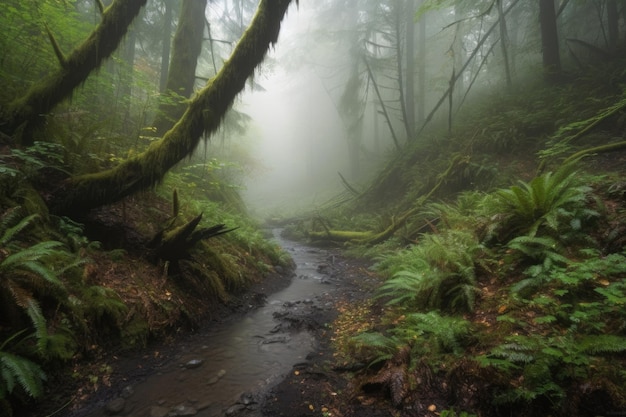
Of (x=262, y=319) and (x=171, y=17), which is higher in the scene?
(x=171, y=17)

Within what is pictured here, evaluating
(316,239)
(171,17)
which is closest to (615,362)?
(316,239)

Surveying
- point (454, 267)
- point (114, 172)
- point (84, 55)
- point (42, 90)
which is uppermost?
point (84, 55)

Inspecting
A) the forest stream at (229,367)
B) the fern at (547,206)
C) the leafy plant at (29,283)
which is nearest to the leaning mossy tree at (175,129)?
the leafy plant at (29,283)

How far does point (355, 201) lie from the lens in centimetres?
1662

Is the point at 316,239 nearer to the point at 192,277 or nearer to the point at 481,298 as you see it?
the point at 192,277

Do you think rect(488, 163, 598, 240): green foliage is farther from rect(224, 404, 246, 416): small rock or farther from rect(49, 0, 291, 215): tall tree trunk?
rect(49, 0, 291, 215): tall tree trunk

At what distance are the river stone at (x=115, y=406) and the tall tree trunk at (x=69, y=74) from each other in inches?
193

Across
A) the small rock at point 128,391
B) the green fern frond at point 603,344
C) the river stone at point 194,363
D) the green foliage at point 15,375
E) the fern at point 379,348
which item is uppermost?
the green fern frond at point 603,344

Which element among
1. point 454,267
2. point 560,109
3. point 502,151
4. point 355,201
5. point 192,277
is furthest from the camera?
point 355,201

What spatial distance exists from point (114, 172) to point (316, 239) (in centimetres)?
951

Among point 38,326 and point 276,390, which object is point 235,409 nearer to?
point 276,390

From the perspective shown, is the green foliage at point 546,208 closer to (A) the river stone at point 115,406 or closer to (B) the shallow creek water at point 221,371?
(B) the shallow creek water at point 221,371

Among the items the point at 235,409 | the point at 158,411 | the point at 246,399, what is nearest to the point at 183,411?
the point at 158,411

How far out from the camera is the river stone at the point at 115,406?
10.4ft
